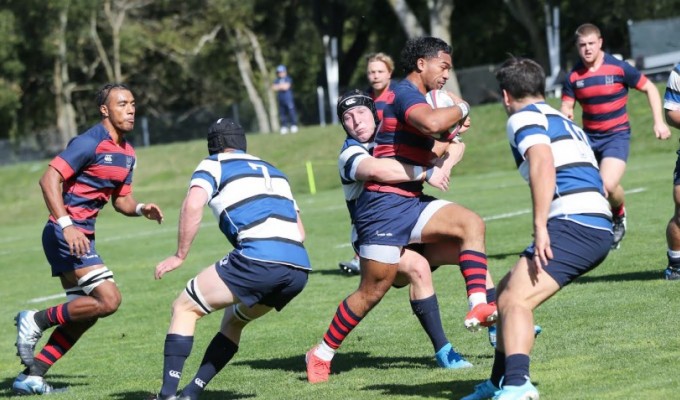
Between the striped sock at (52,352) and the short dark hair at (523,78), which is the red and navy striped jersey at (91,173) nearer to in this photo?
the striped sock at (52,352)

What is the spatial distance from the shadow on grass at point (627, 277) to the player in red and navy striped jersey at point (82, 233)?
448 centimetres

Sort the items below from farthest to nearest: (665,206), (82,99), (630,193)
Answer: (82,99)
(630,193)
(665,206)

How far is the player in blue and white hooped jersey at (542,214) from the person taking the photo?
6066mm

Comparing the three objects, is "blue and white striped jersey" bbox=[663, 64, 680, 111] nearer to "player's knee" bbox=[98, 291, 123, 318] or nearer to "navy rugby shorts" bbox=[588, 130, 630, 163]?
"navy rugby shorts" bbox=[588, 130, 630, 163]

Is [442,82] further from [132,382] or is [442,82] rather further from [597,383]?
[132,382]

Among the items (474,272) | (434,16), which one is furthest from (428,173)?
(434,16)

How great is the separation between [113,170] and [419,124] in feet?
9.08

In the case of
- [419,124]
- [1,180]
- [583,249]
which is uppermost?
[419,124]

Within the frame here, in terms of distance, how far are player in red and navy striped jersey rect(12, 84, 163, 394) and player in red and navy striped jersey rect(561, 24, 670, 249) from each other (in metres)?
5.28

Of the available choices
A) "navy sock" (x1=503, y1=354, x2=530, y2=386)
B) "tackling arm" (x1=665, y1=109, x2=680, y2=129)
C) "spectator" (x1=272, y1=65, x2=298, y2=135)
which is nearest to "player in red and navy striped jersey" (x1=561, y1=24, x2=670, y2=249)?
"tackling arm" (x1=665, y1=109, x2=680, y2=129)

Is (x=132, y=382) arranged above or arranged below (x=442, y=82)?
below

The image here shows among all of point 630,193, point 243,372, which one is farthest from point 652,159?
point 243,372

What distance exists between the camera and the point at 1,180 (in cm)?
4094

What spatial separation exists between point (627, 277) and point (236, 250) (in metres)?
5.03
